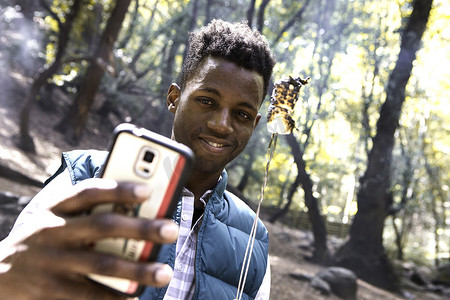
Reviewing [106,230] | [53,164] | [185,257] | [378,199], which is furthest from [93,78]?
[106,230]

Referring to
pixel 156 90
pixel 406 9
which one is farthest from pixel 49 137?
pixel 406 9

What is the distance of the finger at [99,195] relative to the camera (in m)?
0.65

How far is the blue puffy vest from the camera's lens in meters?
1.33

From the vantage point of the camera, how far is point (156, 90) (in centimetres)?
1534

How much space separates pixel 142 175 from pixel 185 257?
0.84 m

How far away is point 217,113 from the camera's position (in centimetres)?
149

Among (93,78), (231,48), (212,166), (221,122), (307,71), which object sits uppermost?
(307,71)

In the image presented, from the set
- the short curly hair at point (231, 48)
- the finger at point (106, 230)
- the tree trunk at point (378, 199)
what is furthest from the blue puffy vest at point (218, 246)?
the tree trunk at point (378, 199)

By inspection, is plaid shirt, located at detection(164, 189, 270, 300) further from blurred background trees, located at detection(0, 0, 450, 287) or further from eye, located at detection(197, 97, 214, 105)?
blurred background trees, located at detection(0, 0, 450, 287)

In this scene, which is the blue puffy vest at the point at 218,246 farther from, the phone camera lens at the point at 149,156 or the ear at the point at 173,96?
the phone camera lens at the point at 149,156

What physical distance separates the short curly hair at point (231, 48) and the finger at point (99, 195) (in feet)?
3.42

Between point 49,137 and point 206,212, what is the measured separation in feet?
38.9

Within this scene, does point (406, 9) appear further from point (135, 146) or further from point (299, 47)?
point (135, 146)

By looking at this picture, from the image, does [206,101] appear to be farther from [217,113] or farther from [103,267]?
[103,267]
